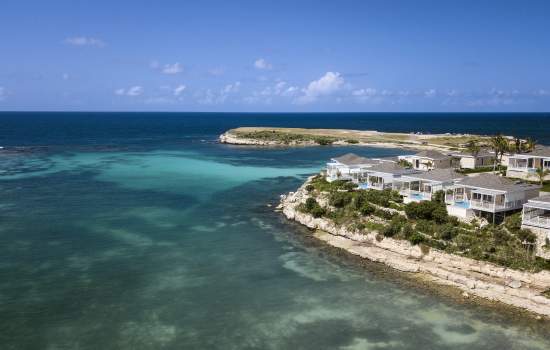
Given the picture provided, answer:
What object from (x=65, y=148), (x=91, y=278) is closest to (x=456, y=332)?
(x=91, y=278)

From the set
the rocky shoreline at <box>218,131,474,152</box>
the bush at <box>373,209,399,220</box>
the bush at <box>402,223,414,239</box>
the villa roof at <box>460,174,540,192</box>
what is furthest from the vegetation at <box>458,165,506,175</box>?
the rocky shoreline at <box>218,131,474,152</box>

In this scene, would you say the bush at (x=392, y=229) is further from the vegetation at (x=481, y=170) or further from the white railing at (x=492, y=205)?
the vegetation at (x=481, y=170)

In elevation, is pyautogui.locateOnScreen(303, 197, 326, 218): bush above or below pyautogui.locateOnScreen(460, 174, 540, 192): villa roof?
below

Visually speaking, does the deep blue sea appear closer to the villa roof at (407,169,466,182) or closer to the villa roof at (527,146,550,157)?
the villa roof at (407,169,466,182)

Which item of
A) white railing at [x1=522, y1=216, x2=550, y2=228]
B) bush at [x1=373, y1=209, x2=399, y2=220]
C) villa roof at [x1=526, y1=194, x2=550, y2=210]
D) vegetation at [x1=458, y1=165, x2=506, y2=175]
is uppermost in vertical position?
villa roof at [x1=526, y1=194, x2=550, y2=210]

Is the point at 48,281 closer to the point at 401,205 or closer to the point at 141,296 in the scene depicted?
the point at 141,296

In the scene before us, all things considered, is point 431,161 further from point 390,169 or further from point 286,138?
point 286,138

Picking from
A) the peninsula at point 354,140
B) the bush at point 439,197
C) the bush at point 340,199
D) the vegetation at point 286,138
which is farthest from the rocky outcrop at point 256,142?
the bush at point 439,197
